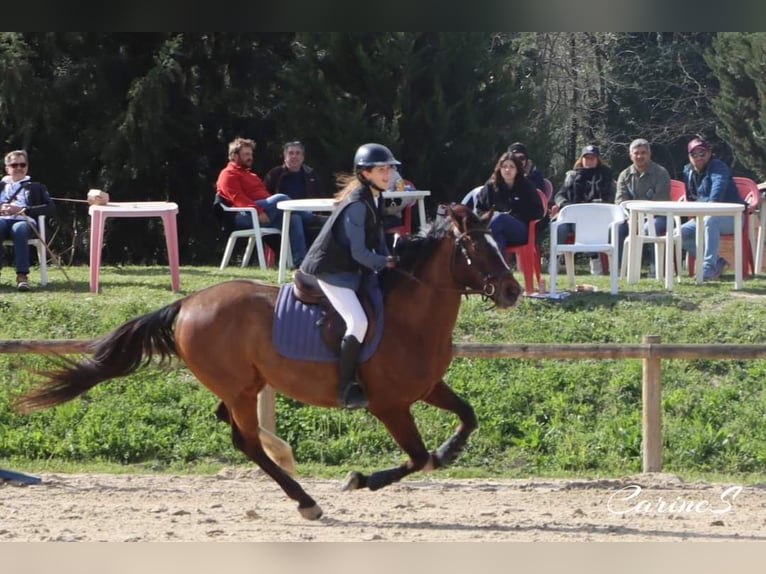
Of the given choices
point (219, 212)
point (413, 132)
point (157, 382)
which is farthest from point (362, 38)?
point (157, 382)

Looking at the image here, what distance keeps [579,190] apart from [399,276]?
20.9 feet

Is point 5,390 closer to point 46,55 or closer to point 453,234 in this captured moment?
point 453,234

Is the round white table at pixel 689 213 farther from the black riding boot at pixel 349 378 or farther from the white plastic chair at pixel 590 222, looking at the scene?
the black riding boot at pixel 349 378

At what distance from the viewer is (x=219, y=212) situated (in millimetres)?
12852

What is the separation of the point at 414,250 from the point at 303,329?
2.47ft

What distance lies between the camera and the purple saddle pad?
274 inches

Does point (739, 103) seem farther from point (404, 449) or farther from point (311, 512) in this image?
point (311, 512)

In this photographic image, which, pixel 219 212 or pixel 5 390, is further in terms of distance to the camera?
pixel 219 212

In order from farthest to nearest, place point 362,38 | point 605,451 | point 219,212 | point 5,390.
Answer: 1. point 362,38
2. point 219,212
3. point 5,390
4. point 605,451

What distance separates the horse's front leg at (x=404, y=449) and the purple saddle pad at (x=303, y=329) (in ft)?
1.50

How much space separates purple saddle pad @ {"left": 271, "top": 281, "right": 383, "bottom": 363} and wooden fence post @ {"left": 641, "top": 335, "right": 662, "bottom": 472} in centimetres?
245

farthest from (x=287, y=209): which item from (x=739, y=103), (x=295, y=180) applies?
(x=739, y=103)

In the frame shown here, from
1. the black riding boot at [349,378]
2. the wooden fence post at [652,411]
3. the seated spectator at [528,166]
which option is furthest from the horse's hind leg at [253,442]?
the seated spectator at [528,166]

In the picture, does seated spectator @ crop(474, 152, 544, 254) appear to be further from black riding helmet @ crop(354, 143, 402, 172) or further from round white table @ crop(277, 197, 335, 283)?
black riding helmet @ crop(354, 143, 402, 172)
